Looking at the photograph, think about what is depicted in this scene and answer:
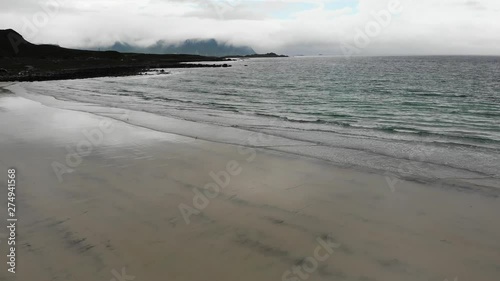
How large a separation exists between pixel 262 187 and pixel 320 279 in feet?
12.9

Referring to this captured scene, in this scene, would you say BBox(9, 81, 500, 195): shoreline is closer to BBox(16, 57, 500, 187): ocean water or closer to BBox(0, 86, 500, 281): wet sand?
BBox(16, 57, 500, 187): ocean water

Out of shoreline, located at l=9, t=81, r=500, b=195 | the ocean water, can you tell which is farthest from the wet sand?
the ocean water

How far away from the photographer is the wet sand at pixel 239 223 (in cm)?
523

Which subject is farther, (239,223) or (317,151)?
(317,151)

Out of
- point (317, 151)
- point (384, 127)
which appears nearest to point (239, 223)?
point (317, 151)

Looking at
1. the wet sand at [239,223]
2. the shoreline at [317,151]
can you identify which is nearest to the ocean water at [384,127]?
the shoreline at [317,151]

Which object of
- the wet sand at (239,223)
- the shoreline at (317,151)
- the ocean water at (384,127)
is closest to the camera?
the wet sand at (239,223)

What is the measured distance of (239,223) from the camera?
22.1ft

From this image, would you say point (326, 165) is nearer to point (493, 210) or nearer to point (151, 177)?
point (493, 210)

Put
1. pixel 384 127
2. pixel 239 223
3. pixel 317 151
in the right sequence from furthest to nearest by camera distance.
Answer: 1. pixel 384 127
2. pixel 317 151
3. pixel 239 223

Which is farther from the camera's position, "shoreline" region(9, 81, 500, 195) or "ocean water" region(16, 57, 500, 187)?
"ocean water" region(16, 57, 500, 187)

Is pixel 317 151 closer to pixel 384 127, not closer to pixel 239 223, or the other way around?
pixel 239 223

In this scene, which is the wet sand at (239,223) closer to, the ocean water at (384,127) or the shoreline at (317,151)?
the shoreline at (317,151)

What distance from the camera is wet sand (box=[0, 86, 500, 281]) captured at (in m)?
5.23
